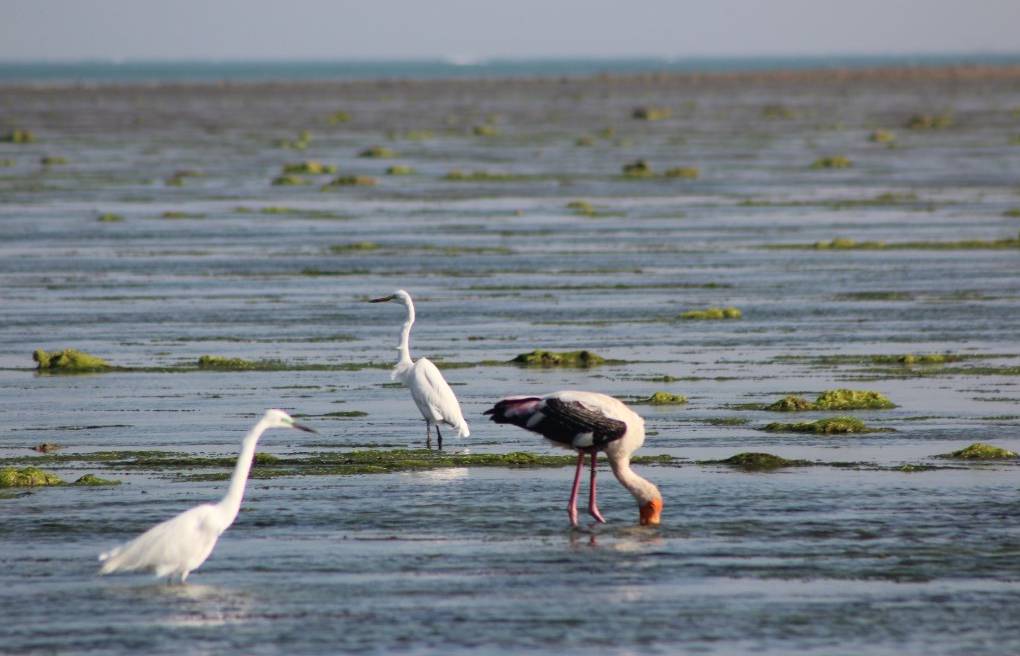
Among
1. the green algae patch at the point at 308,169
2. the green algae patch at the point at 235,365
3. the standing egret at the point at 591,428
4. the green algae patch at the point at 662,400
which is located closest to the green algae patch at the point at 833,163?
the green algae patch at the point at 308,169

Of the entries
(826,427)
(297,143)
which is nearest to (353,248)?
(826,427)

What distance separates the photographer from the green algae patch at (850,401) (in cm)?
1886

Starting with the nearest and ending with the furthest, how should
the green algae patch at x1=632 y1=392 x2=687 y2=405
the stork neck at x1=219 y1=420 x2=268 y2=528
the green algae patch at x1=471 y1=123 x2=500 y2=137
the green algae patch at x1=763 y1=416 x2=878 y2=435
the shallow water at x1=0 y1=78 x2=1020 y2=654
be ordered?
the shallow water at x1=0 y1=78 x2=1020 y2=654 < the stork neck at x1=219 y1=420 x2=268 y2=528 < the green algae patch at x1=763 y1=416 x2=878 y2=435 < the green algae patch at x1=632 y1=392 x2=687 y2=405 < the green algae patch at x1=471 y1=123 x2=500 y2=137

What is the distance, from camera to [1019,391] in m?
19.7

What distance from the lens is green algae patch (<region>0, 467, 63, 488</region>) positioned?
15648 mm

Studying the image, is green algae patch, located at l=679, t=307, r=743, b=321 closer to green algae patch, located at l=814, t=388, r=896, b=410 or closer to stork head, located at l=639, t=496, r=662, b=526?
green algae patch, located at l=814, t=388, r=896, b=410

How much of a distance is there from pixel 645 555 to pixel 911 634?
8.62 feet

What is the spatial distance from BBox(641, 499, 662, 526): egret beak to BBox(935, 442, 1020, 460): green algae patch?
144 inches

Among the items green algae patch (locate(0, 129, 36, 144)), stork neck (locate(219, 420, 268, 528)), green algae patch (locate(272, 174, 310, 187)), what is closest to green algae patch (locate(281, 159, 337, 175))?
green algae patch (locate(272, 174, 310, 187))

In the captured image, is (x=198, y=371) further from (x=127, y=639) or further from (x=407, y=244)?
(x=407, y=244)

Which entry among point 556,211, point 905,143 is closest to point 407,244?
point 556,211

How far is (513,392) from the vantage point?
1992cm

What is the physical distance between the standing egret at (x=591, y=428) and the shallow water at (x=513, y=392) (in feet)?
0.92

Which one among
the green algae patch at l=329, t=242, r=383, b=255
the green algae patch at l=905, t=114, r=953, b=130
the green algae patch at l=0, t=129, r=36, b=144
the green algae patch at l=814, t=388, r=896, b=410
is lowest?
the green algae patch at l=814, t=388, r=896, b=410
